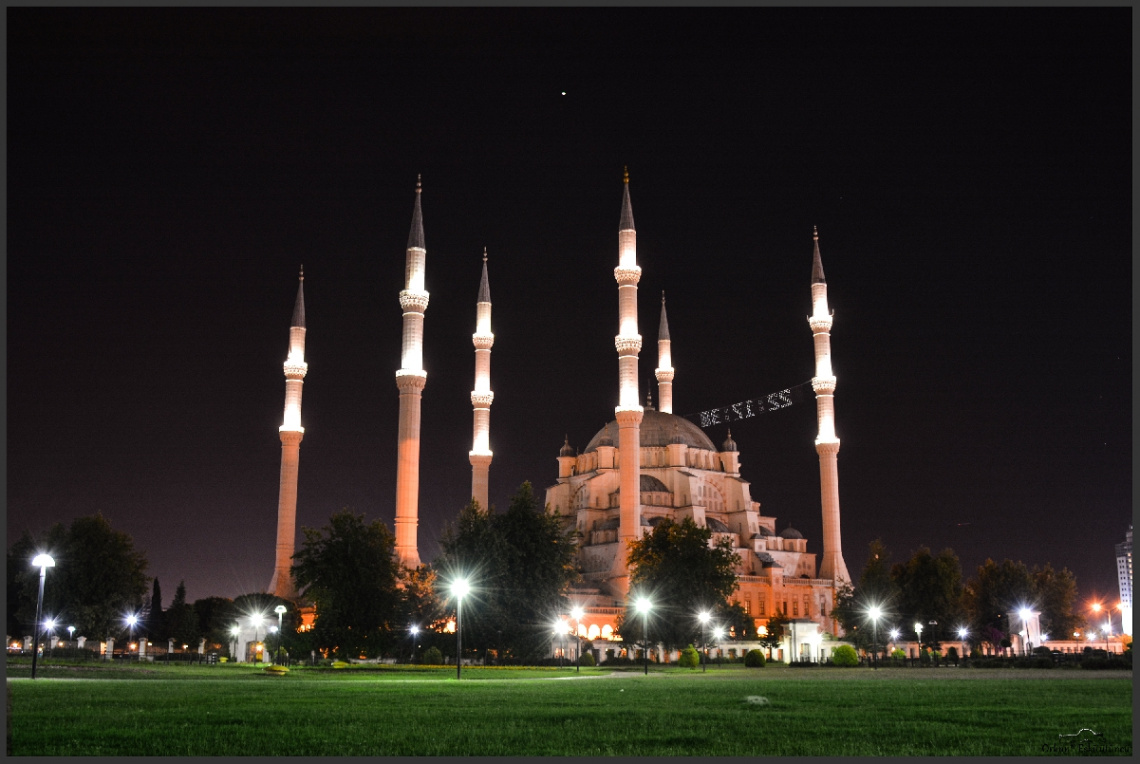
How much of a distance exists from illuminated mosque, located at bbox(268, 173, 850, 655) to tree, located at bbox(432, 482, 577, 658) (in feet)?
35.6

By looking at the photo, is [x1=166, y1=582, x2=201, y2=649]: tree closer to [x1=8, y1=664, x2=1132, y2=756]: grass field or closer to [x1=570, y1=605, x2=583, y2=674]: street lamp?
[x1=570, y1=605, x2=583, y2=674]: street lamp

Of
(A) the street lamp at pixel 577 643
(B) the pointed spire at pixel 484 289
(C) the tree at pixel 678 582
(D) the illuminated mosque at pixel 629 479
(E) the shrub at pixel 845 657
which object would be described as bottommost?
(E) the shrub at pixel 845 657

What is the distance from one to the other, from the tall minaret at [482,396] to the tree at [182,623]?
2683cm

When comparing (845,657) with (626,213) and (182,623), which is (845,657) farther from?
(182,623)

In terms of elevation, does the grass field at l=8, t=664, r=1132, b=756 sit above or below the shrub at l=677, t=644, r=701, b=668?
above

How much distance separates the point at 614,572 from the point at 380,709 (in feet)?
174

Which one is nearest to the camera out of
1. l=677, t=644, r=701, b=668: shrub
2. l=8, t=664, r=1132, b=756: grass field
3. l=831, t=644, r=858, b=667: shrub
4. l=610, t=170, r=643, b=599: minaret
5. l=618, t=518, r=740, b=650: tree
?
l=8, t=664, r=1132, b=756: grass field

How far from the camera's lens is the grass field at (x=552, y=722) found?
11023mm

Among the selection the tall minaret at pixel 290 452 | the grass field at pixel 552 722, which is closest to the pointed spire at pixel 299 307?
the tall minaret at pixel 290 452

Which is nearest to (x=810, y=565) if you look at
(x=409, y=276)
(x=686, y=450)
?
(x=686, y=450)

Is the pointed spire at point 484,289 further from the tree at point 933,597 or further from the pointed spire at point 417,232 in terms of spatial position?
the tree at point 933,597

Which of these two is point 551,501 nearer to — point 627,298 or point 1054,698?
point 627,298

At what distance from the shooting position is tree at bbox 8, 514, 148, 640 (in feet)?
175

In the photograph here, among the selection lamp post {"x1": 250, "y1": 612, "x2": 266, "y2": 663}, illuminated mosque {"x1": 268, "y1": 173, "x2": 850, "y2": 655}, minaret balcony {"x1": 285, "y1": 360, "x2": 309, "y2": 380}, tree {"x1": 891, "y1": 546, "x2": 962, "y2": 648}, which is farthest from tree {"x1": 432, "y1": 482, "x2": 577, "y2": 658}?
tree {"x1": 891, "y1": 546, "x2": 962, "y2": 648}
